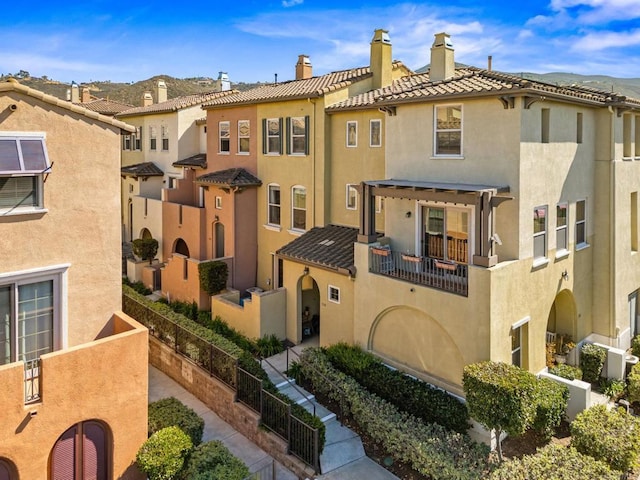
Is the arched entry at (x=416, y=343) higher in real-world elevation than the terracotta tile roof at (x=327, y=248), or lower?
lower

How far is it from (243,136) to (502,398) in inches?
709

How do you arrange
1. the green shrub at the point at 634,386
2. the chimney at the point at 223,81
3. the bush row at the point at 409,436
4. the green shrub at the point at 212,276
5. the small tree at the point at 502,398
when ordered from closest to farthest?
1. the small tree at the point at 502,398
2. the bush row at the point at 409,436
3. the green shrub at the point at 634,386
4. the green shrub at the point at 212,276
5. the chimney at the point at 223,81

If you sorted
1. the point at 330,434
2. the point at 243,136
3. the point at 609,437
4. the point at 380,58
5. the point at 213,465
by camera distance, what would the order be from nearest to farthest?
the point at 213,465 → the point at 609,437 → the point at 330,434 → the point at 380,58 → the point at 243,136

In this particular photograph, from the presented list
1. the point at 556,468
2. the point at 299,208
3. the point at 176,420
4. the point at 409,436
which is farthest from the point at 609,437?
the point at 299,208

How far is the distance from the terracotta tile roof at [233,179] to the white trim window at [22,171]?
1292 cm

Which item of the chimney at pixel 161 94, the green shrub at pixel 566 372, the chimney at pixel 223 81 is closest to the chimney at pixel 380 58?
the green shrub at pixel 566 372

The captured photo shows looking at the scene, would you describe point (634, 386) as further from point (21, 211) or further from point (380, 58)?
point (21, 211)

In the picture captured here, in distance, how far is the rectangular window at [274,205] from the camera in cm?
2302

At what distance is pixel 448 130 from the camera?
15297 millimetres

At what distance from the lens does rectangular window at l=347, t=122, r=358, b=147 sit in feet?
65.2

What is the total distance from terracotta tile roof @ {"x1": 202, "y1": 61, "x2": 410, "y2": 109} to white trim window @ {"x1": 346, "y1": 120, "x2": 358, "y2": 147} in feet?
5.75

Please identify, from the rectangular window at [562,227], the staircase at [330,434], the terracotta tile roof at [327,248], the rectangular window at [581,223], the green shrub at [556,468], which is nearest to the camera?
the green shrub at [556,468]

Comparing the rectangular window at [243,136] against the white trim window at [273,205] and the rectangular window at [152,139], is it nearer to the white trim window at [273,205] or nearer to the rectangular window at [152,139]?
the white trim window at [273,205]

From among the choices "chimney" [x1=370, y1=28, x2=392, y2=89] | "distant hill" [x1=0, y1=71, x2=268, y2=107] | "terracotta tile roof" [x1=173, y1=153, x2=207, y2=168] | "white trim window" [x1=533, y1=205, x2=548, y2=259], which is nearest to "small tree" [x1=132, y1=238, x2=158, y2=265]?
"terracotta tile roof" [x1=173, y1=153, x2=207, y2=168]
